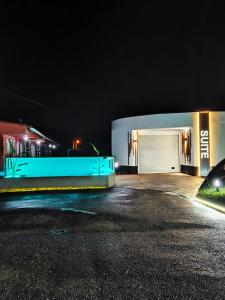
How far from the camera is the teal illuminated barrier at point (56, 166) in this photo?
1426 centimetres

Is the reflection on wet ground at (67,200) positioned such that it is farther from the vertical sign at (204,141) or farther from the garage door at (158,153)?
the garage door at (158,153)

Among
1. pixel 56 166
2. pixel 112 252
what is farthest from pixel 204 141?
pixel 112 252

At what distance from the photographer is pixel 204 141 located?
1827 centimetres

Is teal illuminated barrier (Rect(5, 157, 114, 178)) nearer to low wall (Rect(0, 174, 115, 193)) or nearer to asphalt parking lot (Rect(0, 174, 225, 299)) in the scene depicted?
low wall (Rect(0, 174, 115, 193))

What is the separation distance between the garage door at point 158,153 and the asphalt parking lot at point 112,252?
41.0ft

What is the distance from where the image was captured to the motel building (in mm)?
18281

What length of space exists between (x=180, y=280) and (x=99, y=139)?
39399mm

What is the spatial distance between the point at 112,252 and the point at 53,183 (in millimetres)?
9553

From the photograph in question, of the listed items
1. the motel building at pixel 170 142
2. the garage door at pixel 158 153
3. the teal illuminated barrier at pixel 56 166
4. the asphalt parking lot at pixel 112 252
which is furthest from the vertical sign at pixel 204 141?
the asphalt parking lot at pixel 112 252

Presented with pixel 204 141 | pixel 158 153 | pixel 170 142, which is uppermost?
pixel 170 142

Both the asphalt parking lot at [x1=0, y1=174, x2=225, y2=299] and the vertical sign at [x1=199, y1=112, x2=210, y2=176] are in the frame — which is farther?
the vertical sign at [x1=199, y1=112, x2=210, y2=176]

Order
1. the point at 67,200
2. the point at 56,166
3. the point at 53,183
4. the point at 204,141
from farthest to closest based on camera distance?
the point at 204,141 → the point at 56,166 → the point at 53,183 → the point at 67,200

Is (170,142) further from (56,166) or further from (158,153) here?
(56,166)

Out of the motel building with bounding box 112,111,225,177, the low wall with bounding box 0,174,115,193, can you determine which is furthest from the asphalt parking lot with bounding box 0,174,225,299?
the motel building with bounding box 112,111,225,177
